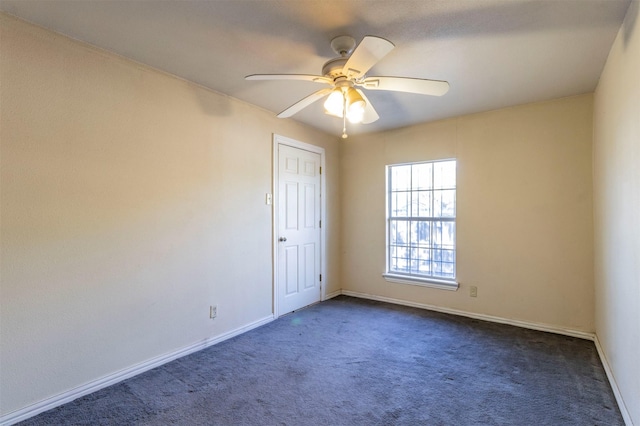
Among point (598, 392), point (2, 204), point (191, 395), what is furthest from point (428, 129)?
point (2, 204)

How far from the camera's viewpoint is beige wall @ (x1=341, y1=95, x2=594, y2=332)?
3148 millimetres

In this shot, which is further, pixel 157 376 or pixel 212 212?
pixel 212 212

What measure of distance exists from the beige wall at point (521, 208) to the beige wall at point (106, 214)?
2357 mm

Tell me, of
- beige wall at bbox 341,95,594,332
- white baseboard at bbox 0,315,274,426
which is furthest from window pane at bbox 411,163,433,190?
white baseboard at bbox 0,315,274,426

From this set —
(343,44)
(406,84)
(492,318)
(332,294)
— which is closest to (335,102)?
(343,44)

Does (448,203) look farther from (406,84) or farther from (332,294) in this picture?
(406,84)

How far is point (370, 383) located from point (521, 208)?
2.46m

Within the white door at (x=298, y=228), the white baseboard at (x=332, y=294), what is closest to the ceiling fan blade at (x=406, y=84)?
the white door at (x=298, y=228)

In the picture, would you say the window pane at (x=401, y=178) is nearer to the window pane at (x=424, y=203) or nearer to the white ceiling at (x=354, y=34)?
the window pane at (x=424, y=203)

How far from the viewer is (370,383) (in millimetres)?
2316

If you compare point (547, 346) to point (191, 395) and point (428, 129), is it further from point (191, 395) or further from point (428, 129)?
point (191, 395)

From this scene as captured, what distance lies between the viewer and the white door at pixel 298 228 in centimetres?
384

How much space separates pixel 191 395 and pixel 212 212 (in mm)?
1513

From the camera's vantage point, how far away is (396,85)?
2.16 meters
